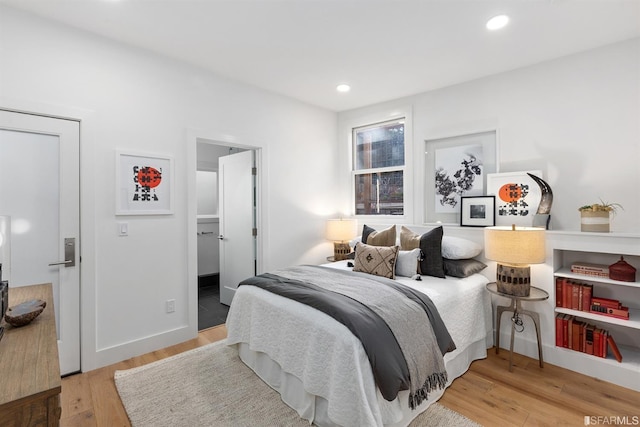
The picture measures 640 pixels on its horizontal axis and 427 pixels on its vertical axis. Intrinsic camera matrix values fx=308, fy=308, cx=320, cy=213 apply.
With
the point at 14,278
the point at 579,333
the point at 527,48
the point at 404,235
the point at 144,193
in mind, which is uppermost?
the point at 527,48

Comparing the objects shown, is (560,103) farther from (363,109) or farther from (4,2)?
(4,2)

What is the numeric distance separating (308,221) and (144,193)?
2018mm

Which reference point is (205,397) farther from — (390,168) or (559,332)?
(390,168)

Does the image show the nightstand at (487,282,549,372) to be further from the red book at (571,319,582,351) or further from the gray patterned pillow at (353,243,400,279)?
the gray patterned pillow at (353,243,400,279)

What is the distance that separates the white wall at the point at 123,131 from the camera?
2.30m

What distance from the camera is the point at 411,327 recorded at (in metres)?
1.87

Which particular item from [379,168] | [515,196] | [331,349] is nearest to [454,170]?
[515,196]

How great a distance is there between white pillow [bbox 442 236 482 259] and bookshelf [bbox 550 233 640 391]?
61 centimetres

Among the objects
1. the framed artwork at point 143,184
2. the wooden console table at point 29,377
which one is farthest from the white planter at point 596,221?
the framed artwork at point 143,184

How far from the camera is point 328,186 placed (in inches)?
175

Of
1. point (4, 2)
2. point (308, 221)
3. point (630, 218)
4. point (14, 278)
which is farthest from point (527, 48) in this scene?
point (14, 278)

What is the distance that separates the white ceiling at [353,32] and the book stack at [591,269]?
186 cm

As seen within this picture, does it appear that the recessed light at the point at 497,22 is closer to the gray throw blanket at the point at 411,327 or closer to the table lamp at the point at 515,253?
the table lamp at the point at 515,253

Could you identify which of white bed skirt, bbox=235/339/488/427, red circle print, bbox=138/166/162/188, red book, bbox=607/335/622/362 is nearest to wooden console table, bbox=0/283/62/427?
white bed skirt, bbox=235/339/488/427
